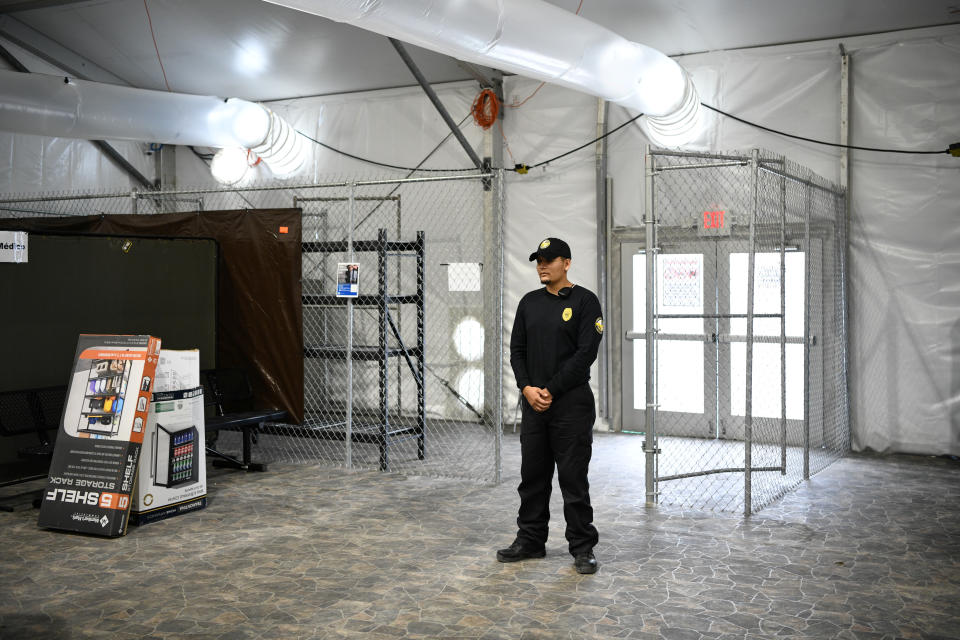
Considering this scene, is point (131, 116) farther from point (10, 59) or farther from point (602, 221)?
point (602, 221)

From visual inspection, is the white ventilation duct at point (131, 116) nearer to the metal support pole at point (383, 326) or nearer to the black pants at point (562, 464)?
the metal support pole at point (383, 326)

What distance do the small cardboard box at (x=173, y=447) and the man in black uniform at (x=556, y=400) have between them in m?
2.48

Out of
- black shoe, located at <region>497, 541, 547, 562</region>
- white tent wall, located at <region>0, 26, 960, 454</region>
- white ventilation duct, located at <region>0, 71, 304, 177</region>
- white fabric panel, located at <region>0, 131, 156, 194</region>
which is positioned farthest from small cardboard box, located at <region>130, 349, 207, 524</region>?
white fabric panel, located at <region>0, 131, 156, 194</region>

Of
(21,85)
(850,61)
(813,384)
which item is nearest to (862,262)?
(813,384)

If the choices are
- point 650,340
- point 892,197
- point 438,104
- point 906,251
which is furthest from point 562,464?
point 438,104

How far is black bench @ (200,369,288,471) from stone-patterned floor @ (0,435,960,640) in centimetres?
70

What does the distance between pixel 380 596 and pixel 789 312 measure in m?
5.67

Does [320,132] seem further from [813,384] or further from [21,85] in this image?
[813,384]

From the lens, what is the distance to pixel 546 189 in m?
9.57

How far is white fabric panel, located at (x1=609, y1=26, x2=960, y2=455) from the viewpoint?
7.87m

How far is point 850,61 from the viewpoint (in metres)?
A: 8.17

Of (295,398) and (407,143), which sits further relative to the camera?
(407,143)

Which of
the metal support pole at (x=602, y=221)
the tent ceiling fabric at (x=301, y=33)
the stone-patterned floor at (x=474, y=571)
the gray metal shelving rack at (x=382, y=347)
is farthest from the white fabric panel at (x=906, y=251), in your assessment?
the gray metal shelving rack at (x=382, y=347)

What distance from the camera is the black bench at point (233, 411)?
7.30 m
